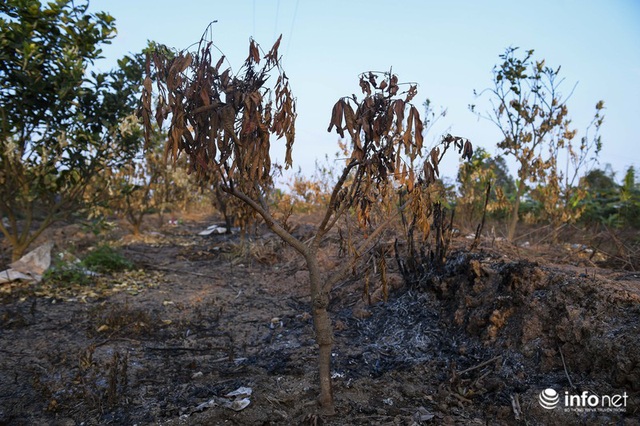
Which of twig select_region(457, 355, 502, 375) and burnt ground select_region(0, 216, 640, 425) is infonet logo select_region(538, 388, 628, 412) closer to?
burnt ground select_region(0, 216, 640, 425)

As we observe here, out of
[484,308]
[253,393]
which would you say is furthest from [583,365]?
[253,393]

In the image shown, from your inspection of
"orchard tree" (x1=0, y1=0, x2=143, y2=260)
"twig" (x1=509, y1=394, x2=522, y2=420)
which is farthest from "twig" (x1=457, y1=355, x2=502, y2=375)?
"orchard tree" (x1=0, y1=0, x2=143, y2=260)

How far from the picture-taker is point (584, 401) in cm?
256

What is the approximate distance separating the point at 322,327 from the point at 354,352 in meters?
1.15

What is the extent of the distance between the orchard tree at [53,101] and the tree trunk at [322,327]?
14.0 feet

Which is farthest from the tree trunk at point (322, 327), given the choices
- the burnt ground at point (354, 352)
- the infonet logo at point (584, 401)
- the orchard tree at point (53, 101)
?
the orchard tree at point (53, 101)

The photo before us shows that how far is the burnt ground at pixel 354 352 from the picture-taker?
2.70 metres

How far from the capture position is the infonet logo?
8.10 ft

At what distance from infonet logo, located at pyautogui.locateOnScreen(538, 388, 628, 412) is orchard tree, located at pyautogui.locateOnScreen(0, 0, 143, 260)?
18.1 feet

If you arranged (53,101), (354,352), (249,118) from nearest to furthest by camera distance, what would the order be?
1. (249,118)
2. (354,352)
3. (53,101)

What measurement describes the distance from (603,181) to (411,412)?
1330 centimetres

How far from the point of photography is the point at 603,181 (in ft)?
43.4

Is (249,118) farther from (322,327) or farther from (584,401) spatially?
(584,401)

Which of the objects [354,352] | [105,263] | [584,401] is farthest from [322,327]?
[105,263]
